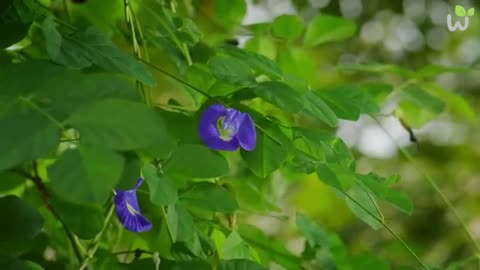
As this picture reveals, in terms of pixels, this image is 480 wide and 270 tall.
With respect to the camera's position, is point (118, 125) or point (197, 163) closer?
point (118, 125)

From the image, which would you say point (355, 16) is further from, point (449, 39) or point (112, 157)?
point (112, 157)

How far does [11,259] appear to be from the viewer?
20.8 inches

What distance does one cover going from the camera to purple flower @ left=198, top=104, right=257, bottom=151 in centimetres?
55

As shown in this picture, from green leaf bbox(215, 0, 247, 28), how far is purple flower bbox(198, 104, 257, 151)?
242 millimetres

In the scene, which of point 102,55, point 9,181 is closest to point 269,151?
point 102,55

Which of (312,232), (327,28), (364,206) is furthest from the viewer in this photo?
(327,28)

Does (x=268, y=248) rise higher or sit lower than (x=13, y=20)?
lower

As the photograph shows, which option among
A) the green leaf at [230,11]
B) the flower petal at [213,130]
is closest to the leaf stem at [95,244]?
the flower petal at [213,130]

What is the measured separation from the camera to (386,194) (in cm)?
60

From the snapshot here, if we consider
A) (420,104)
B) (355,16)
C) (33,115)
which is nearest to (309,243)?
(420,104)

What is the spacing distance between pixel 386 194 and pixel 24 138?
11.0 inches

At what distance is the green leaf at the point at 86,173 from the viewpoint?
0.39 metres

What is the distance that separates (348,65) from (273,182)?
14 centimetres

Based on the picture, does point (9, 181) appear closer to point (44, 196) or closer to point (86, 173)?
point (44, 196)
